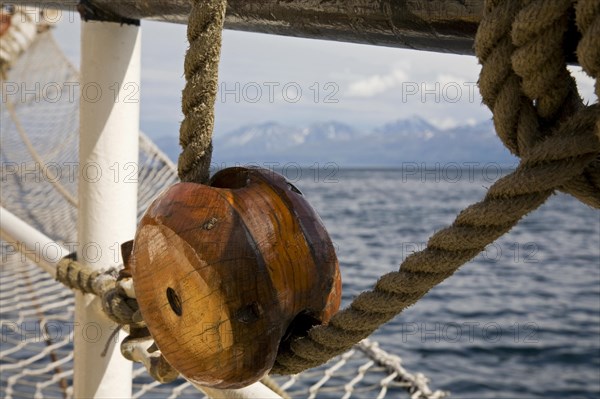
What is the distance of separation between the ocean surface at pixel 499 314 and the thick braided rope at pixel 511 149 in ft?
4.44

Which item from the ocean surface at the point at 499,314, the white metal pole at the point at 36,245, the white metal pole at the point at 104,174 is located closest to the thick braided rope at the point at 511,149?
the white metal pole at the point at 104,174

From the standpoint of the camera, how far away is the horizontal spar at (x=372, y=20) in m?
0.54

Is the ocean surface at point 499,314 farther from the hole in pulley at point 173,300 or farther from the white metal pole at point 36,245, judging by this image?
the hole in pulley at point 173,300

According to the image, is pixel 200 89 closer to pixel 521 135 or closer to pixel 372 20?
pixel 372 20

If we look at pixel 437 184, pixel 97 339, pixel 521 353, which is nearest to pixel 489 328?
pixel 521 353

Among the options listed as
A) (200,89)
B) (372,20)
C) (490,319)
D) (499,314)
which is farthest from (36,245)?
(499,314)

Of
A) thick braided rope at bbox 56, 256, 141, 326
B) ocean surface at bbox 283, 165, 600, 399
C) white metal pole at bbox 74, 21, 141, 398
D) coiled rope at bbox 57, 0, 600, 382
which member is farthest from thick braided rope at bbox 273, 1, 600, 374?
ocean surface at bbox 283, 165, 600, 399

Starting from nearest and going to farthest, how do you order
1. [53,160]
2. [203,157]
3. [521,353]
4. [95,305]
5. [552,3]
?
[552,3]
[203,157]
[95,305]
[53,160]
[521,353]

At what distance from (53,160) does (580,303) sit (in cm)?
764

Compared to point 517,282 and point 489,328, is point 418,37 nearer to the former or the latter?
point 489,328

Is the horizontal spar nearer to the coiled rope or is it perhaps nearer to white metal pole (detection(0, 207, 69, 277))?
the coiled rope

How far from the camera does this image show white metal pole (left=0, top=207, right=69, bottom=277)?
4.73 ft

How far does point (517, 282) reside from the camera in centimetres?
1169

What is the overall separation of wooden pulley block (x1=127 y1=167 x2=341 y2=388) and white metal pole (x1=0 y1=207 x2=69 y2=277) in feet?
2.68
